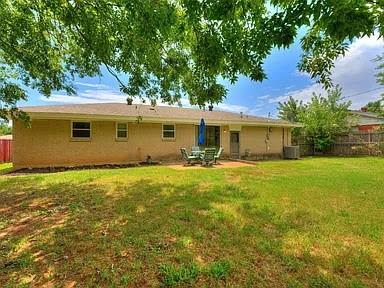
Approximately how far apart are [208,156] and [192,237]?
11.1 m

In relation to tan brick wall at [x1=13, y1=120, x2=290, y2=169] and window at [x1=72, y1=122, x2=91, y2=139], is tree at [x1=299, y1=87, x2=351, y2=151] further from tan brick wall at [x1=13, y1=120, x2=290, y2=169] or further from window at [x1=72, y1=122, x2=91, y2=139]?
window at [x1=72, y1=122, x2=91, y2=139]

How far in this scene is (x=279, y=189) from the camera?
8.76 metres

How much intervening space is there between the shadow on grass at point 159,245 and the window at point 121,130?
10.0 m

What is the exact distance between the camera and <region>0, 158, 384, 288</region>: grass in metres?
3.55

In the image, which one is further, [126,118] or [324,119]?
[324,119]

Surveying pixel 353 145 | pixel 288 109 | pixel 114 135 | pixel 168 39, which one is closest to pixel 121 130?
pixel 114 135

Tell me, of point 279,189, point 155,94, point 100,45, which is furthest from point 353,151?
point 100,45

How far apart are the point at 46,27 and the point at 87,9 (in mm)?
2183

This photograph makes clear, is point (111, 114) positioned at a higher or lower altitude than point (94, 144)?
higher

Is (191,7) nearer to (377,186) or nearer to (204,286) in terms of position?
(204,286)

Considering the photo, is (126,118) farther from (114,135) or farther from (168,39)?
(168,39)

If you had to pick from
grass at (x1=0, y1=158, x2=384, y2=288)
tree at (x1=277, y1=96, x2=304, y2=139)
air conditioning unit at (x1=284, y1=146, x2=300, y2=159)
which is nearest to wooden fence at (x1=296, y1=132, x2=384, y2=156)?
air conditioning unit at (x1=284, y1=146, x2=300, y2=159)

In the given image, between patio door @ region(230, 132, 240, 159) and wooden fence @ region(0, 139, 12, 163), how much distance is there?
1735cm

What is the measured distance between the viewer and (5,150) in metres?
21.5
